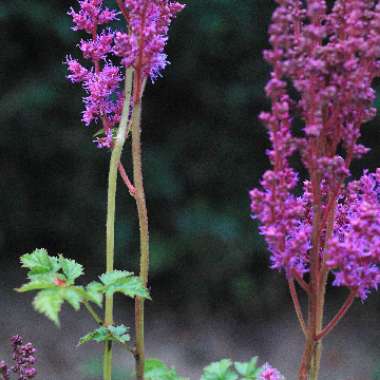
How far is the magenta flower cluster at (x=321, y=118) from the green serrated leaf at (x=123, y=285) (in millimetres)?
396

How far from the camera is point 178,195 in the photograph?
17.4 feet

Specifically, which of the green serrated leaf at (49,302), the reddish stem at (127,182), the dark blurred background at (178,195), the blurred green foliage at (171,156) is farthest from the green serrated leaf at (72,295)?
the blurred green foliage at (171,156)

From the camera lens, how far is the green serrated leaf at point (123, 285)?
201 cm

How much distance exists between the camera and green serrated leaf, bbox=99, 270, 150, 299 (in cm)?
201

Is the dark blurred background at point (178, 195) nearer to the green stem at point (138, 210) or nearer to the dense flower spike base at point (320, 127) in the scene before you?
the green stem at point (138, 210)

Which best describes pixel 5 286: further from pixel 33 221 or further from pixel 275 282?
pixel 275 282

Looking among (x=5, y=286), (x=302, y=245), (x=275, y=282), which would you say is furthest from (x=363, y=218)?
(x=5, y=286)

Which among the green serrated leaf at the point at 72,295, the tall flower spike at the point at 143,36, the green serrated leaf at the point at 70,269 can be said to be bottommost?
the green serrated leaf at the point at 72,295

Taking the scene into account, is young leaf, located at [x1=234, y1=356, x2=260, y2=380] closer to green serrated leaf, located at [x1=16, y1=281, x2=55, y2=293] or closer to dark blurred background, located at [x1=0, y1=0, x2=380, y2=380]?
green serrated leaf, located at [x1=16, y1=281, x2=55, y2=293]

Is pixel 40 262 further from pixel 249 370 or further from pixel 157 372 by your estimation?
pixel 249 370

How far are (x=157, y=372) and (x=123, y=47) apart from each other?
38.5 inches

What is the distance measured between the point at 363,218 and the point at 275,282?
3895mm

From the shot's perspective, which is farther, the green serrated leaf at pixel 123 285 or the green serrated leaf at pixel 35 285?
the green serrated leaf at pixel 123 285

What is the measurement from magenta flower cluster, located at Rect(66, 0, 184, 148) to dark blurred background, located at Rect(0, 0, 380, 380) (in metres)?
2.59
